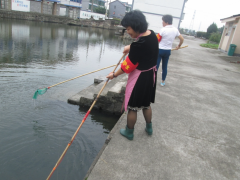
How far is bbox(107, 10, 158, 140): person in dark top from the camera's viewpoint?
229 centimetres

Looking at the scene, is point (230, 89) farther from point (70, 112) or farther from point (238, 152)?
point (70, 112)

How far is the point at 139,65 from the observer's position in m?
2.42

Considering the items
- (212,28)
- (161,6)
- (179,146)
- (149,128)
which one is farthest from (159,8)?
(212,28)

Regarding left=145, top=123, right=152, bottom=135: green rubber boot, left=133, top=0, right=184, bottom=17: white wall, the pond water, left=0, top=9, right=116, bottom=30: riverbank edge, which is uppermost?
left=133, top=0, right=184, bottom=17: white wall

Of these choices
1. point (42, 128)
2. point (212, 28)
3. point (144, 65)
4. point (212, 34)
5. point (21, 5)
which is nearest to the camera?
point (144, 65)

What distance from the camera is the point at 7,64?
695 centimetres

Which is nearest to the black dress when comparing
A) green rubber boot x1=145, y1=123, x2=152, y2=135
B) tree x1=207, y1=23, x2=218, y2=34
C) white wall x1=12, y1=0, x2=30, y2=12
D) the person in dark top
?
the person in dark top

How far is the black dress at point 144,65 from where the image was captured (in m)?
2.30

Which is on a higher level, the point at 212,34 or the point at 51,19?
the point at 212,34

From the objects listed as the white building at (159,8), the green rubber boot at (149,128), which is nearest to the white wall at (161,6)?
the white building at (159,8)

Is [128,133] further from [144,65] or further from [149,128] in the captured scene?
[144,65]

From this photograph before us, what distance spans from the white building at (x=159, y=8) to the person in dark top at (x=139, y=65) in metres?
17.0

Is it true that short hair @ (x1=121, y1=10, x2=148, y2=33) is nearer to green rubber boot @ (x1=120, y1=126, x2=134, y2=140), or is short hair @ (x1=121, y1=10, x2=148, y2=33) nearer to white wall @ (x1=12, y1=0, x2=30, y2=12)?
green rubber boot @ (x1=120, y1=126, x2=134, y2=140)

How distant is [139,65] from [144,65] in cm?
6
